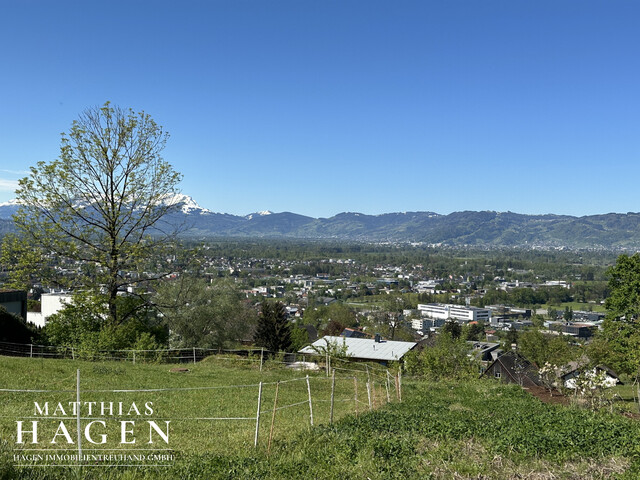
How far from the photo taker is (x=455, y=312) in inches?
6107

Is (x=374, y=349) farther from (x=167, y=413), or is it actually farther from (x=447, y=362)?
(x=167, y=413)

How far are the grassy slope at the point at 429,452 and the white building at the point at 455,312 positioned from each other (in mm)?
144314

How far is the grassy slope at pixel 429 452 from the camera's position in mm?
7207

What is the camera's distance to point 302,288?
594 feet

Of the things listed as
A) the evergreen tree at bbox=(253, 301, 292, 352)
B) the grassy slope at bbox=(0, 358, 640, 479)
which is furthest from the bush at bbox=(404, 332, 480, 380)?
the grassy slope at bbox=(0, 358, 640, 479)

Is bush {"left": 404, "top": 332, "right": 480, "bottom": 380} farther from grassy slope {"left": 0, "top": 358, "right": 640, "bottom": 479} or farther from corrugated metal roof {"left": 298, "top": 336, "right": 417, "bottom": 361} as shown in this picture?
grassy slope {"left": 0, "top": 358, "right": 640, "bottom": 479}

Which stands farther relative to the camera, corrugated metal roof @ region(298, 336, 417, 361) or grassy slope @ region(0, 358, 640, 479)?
corrugated metal roof @ region(298, 336, 417, 361)

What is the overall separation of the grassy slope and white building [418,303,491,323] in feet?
473

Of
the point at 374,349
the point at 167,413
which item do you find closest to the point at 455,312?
the point at 374,349

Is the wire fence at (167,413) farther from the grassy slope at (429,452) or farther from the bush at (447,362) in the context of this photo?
the bush at (447,362)

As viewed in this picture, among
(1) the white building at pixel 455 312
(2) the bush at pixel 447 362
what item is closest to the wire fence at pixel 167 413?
(2) the bush at pixel 447 362

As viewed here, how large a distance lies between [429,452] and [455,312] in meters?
154

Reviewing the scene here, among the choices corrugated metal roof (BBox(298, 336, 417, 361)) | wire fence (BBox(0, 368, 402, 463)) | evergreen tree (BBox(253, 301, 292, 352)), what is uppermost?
wire fence (BBox(0, 368, 402, 463))

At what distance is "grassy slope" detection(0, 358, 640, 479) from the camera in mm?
7207
